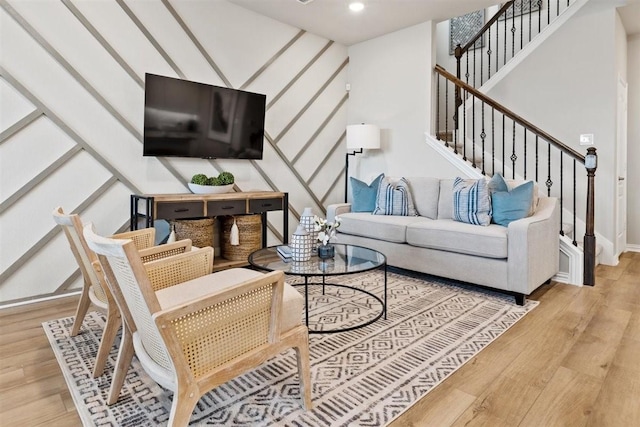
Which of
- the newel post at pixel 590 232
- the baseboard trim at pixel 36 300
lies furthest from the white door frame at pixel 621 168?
the baseboard trim at pixel 36 300

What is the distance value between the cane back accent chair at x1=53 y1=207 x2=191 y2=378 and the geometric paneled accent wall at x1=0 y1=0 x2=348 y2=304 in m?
1.07

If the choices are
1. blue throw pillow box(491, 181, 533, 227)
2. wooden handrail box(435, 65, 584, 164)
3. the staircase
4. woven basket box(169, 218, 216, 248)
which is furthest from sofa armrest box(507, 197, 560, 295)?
woven basket box(169, 218, 216, 248)

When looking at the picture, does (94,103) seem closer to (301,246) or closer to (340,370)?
(301,246)

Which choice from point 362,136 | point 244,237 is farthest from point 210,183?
point 362,136

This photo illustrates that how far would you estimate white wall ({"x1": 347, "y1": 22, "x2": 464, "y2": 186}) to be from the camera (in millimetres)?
4445

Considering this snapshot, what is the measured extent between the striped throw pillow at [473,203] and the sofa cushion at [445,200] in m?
0.32

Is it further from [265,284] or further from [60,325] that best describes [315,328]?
[60,325]

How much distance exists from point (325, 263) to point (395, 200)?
1.71 metres

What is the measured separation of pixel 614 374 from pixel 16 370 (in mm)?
2944

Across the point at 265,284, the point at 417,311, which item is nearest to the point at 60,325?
the point at 265,284

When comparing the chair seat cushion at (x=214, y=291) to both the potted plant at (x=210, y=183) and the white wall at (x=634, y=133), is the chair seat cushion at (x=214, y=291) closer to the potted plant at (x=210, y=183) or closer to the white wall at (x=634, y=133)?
the potted plant at (x=210, y=183)

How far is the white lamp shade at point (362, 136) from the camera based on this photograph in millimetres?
4605

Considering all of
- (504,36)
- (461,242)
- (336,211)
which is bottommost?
(461,242)

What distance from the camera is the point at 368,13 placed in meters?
4.15
